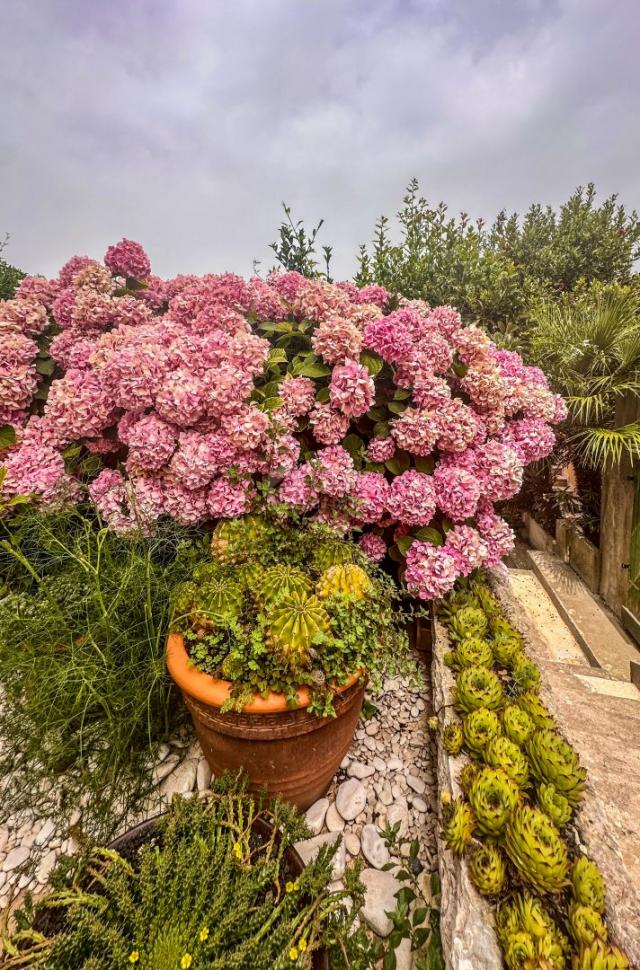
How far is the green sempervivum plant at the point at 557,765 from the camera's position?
48.0 inches

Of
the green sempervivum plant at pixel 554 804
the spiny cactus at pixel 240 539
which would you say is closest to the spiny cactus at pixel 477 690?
the green sempervivum plant at pixel 554 804

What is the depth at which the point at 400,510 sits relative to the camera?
1.99m

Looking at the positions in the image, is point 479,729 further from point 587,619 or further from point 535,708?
point 587,619

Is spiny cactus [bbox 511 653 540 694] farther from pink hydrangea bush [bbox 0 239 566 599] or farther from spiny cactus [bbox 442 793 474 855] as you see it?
spiny cactus [bbox 442 793 474 855]

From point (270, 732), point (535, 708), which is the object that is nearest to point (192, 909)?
point (270, 732)

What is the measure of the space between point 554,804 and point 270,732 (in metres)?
0.89

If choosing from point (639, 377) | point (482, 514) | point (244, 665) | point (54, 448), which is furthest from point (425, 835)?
point (639, 377)

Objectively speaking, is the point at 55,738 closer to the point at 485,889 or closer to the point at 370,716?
the point at 370,716

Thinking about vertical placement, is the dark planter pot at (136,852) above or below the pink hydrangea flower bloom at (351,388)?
below

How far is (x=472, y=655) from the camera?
175cm

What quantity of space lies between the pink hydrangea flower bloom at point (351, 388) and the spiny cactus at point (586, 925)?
1.75m

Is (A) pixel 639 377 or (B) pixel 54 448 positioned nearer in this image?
(B) pixel 54 448

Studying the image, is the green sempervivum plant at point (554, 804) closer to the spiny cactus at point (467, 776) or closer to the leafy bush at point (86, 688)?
the spiny cactus at point (467, 776)

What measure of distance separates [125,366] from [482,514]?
6.62ft
